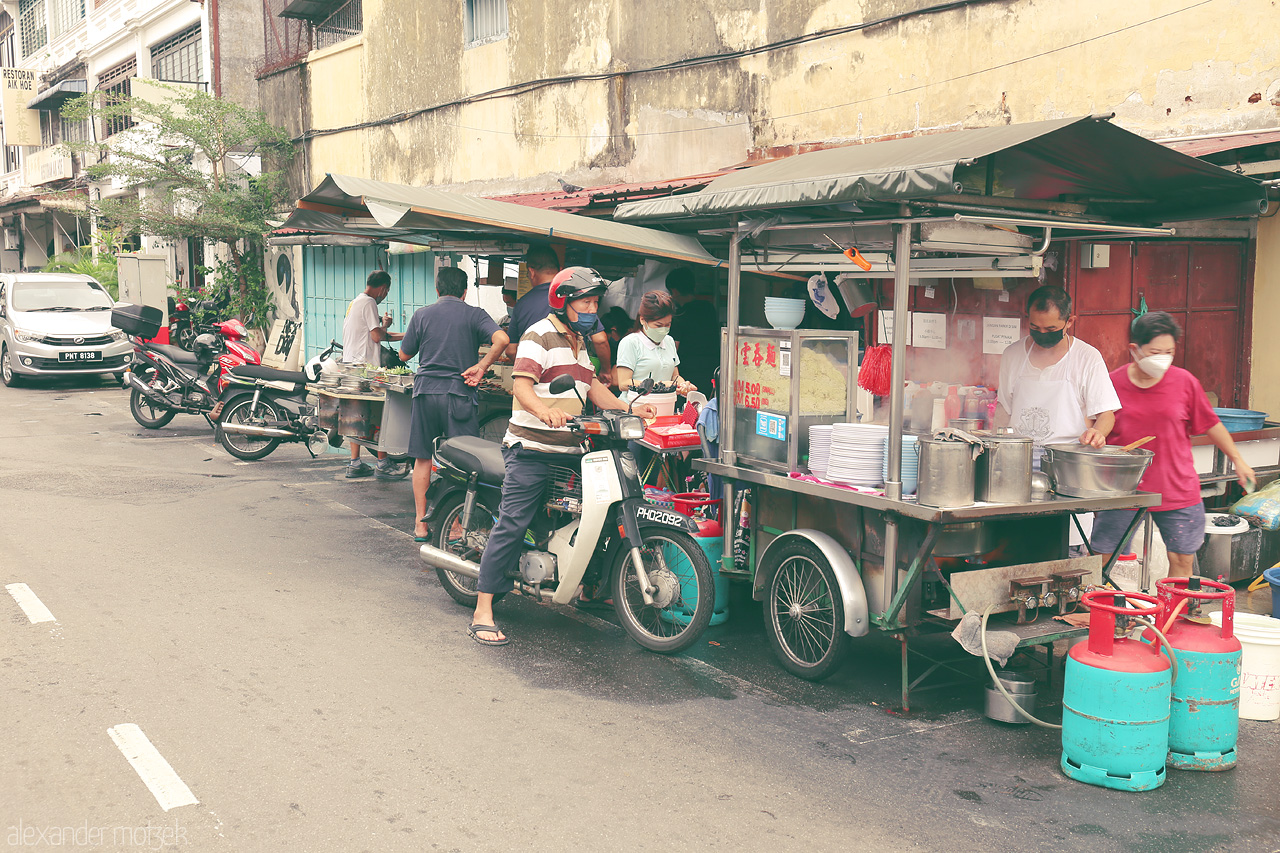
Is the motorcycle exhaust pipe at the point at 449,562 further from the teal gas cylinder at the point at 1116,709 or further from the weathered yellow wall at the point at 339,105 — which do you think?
the weathered yellow wall at the point at 339,105

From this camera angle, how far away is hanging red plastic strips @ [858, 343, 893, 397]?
18.7ft

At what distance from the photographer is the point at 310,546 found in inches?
316

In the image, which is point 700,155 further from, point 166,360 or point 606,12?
point 166,360

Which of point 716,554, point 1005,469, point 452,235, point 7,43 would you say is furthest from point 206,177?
point 7,43

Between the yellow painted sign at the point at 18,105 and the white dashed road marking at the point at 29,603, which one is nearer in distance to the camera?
the white dashed road marking at the point at 29,603

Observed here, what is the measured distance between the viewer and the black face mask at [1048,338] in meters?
5.67

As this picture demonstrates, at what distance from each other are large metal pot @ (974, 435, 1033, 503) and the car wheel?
1796 centimetres

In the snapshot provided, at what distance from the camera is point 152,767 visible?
13.8 feet

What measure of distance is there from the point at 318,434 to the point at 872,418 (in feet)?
24.6

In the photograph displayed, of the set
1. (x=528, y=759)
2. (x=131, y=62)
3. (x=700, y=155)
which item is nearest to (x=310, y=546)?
(x=528, y=759)

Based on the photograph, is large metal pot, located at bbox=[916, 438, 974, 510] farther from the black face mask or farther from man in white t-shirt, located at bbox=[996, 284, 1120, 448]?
the black face mask

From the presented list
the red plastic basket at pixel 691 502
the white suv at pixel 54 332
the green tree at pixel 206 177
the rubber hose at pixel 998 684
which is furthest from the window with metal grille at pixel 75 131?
the rubber hose at pixel 998 684

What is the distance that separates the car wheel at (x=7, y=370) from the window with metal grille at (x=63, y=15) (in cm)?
1599

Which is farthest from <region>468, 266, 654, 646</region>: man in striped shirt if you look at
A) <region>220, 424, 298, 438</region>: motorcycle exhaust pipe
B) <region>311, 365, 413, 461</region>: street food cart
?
<region>220, 424, 298, 438</region>: motorcycle exhaust pipe
